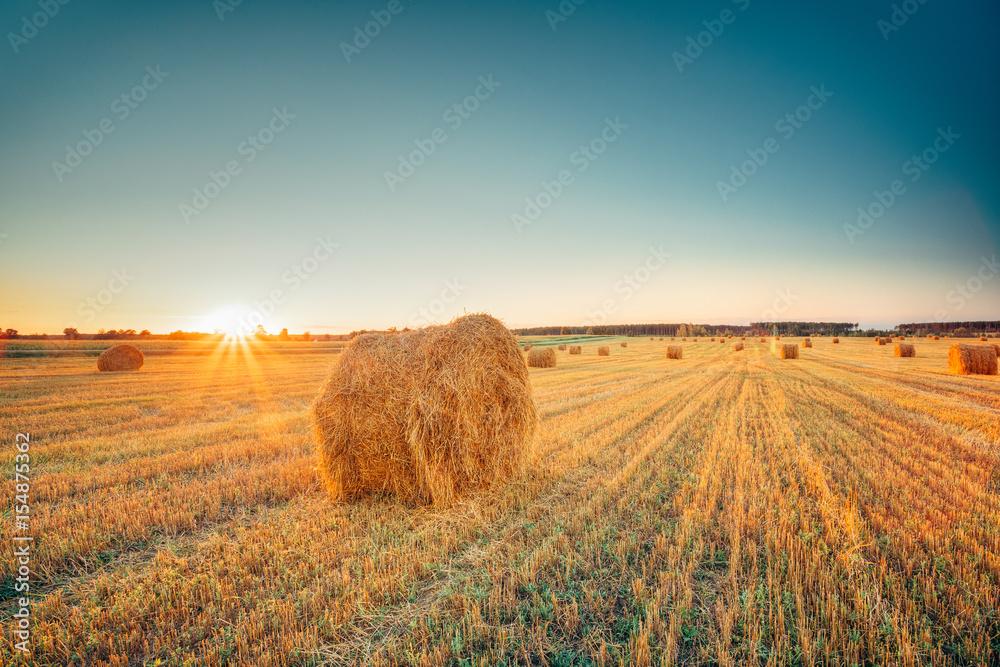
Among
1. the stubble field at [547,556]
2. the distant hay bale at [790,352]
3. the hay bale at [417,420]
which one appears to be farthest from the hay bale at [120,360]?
the distant hay bale at [790,352]

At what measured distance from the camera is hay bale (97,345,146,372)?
23.7 m

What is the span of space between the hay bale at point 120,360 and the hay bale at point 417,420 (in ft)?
87.9

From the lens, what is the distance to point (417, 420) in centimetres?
545

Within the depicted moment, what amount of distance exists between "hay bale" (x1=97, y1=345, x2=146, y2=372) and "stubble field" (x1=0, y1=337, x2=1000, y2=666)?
20288 mm

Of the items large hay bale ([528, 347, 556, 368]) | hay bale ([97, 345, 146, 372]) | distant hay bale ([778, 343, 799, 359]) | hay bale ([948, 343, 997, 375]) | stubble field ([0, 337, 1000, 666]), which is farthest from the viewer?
distant hay bale ([778, 343, 799, 359])

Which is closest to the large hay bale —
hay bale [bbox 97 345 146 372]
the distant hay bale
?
the distant hay bale

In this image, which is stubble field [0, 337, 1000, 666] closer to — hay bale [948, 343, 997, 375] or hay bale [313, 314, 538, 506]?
hay bale [313, 314, 538, 506]

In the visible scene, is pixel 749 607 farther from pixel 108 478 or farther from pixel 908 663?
pixel 108 478

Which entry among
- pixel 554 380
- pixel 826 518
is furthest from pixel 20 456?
pixel 554 380

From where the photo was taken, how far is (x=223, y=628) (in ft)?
9.78

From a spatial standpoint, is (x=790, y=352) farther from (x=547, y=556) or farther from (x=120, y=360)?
(x=120, y=360)

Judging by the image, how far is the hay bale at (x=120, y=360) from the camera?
2370 centimetres

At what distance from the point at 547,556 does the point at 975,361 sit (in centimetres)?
2676

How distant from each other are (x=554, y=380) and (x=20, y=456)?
15.4 meters
